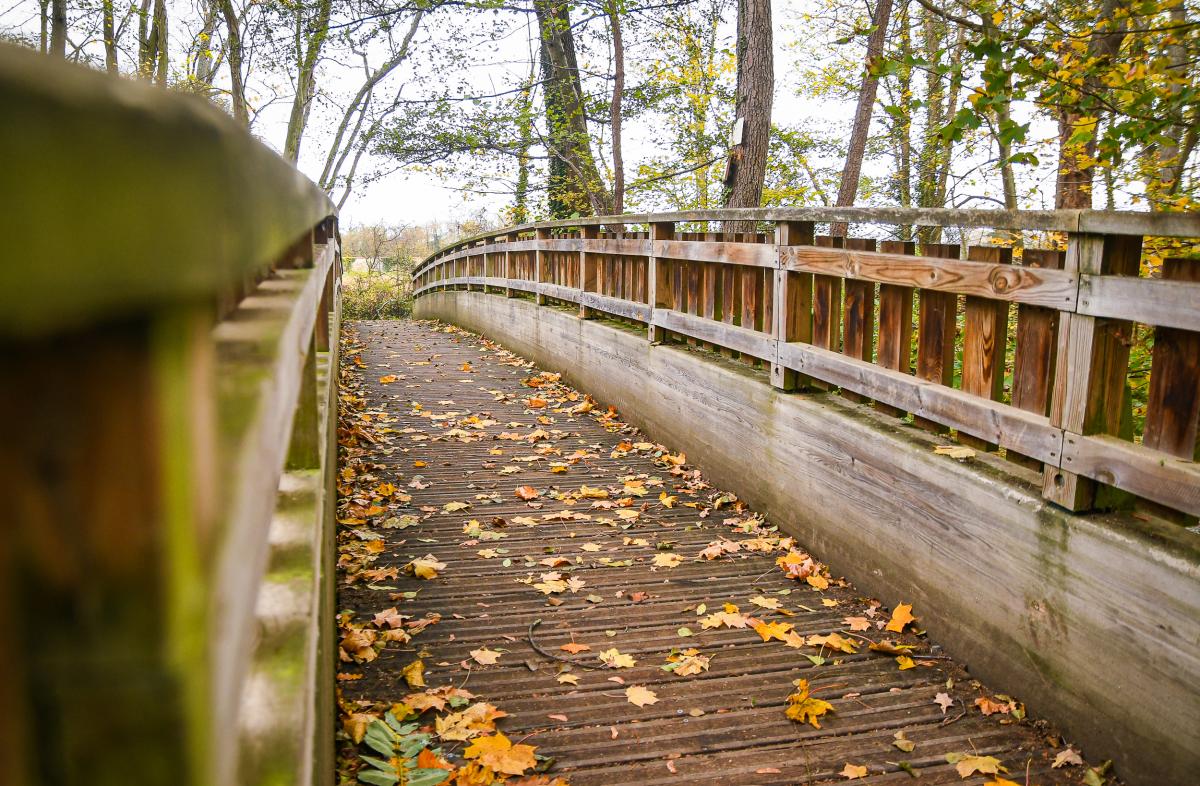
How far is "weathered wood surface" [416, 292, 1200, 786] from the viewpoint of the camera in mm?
3055

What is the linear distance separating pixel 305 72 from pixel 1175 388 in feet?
66.6

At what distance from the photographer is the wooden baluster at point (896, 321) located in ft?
15.5

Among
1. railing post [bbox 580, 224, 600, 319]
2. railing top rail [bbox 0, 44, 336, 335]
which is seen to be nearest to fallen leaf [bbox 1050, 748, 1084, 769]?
railing top rail [bbox 0, 44, 336, 335]

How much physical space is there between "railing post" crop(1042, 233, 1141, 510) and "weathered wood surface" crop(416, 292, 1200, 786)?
0.13 m

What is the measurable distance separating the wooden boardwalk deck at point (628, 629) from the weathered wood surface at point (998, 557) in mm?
164

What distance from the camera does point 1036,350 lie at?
3857mm

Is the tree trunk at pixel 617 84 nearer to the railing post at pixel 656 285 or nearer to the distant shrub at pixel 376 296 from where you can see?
the railing post at pixel 656 285

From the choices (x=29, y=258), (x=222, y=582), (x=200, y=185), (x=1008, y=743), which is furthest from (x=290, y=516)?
(x=1008, y=743)

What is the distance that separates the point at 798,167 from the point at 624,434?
15.2 meters

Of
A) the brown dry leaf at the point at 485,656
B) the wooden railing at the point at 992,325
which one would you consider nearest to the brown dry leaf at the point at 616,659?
the brown dry leaf at the point at 485,656

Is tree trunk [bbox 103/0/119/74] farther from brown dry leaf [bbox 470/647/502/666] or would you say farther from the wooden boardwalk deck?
brown dry leaf [bbox 470/647/502/666]

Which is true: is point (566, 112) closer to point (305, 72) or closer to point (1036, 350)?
point (305, 72)

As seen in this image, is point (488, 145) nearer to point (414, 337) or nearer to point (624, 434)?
point (414, 337)

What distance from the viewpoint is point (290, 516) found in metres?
2.07
